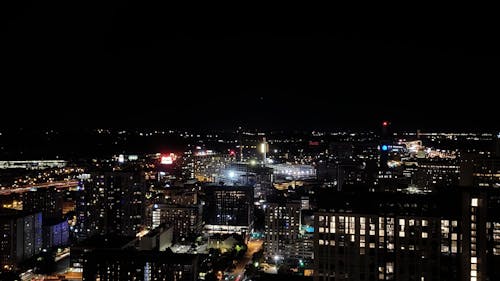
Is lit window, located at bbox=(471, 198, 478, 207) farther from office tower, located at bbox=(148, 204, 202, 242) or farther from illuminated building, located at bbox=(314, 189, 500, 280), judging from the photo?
office tower, located at bbox=(148, 204, 202, 242)

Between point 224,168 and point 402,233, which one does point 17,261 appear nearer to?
point 402,233

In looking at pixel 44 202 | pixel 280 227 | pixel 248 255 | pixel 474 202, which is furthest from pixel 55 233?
pixel 474 202

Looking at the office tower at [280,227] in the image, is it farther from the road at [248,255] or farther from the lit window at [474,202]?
the lit window at [474,202]

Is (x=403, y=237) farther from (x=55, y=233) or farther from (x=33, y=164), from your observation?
(x=33, y=164)

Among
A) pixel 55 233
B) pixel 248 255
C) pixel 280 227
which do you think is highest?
pixel 280 227

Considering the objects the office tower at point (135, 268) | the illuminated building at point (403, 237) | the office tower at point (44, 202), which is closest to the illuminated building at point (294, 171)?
the office tower at point (44, 202)

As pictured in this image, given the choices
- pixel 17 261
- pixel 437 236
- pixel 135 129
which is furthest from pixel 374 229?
pixel 135 129

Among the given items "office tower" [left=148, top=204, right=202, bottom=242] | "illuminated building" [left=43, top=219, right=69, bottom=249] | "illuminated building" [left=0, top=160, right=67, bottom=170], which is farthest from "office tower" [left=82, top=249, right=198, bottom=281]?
"illuminated building" [left=0, top=160, right=67, bottom=170]
